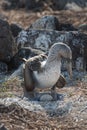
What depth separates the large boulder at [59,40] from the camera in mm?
11062

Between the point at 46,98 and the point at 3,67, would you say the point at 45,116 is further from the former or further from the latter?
the point at 3,67

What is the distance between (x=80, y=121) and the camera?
7.53 metres

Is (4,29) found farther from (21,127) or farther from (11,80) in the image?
(21,127)

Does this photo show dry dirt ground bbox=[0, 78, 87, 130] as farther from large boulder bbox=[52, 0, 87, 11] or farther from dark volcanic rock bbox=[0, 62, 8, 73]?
large boulder bbox=[52, 0, 87, 11]

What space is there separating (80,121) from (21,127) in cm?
91

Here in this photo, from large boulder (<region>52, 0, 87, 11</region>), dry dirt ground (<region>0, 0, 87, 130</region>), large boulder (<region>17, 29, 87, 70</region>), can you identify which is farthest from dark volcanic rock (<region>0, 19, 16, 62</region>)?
large boulder (<region>52, 0, 87, 11</region>)

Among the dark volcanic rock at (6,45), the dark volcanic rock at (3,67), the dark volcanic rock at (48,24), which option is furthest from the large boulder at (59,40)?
the dark volcanic rock at (48,24)

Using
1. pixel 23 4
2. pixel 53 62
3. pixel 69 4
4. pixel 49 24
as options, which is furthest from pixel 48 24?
pixel 23 4

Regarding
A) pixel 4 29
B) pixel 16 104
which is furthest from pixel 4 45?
pixel 16 104

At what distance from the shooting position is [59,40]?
1130cm

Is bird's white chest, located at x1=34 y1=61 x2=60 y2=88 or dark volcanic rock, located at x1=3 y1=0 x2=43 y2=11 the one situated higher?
bird's white chest, located at x1=34 y1=61 x2=60 y2=88

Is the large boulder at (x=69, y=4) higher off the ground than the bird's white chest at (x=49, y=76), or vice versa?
the bird's white chest at (x=49, y=76)

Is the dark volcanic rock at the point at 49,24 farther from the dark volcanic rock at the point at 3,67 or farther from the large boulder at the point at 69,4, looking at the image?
the large boulder at the point at 69,4

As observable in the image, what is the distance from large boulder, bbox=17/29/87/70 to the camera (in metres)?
11.1
